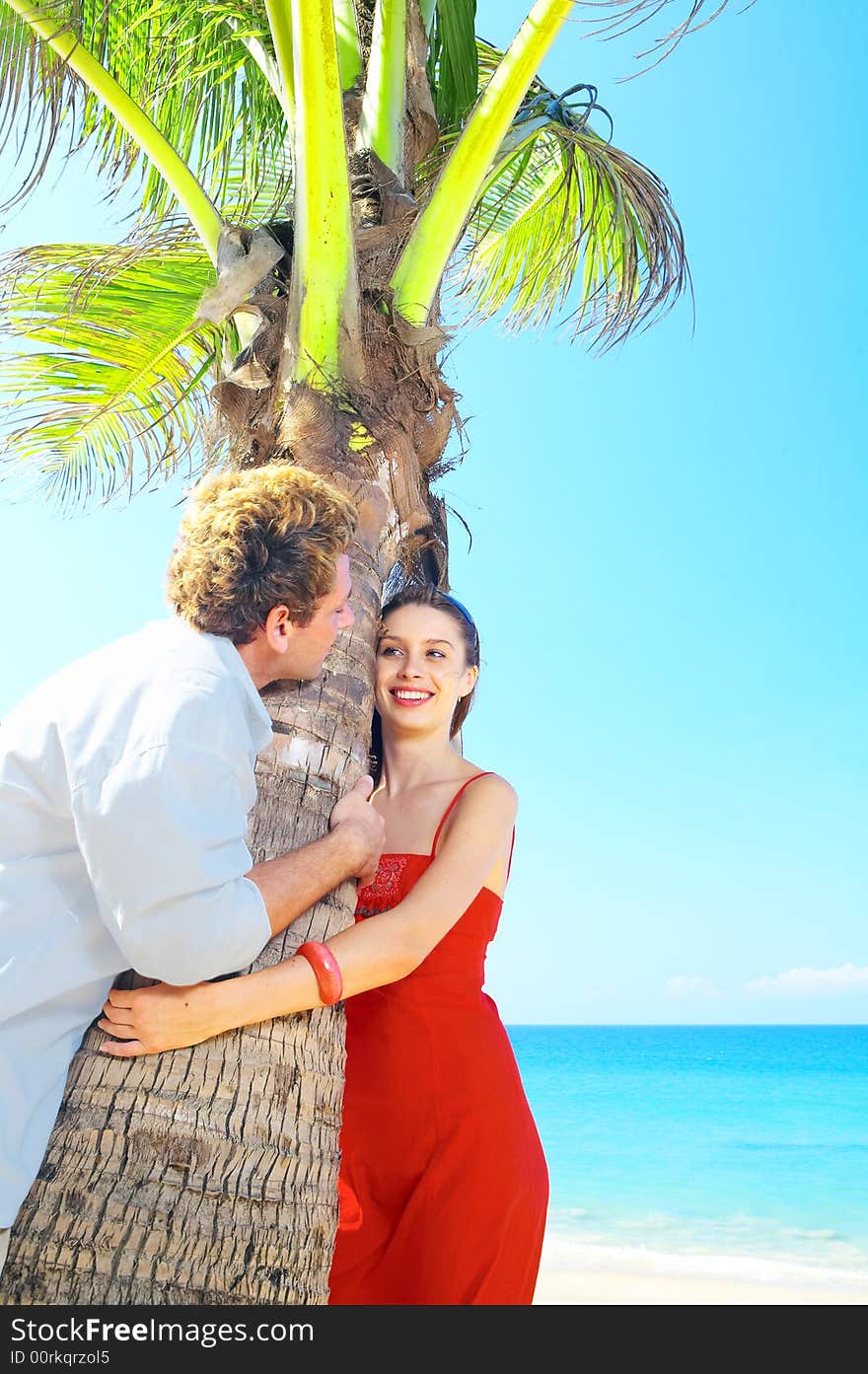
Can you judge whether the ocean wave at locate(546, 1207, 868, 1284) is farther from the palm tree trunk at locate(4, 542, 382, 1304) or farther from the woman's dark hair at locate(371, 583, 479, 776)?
the palm tree trunk at locate(4, 542, 382, 1304)

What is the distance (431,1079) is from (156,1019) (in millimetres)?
1109

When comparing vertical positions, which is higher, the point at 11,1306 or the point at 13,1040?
the point at 13,1040

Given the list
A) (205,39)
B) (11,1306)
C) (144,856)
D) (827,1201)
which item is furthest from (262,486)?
(827,1201)

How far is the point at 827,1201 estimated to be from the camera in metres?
26.4

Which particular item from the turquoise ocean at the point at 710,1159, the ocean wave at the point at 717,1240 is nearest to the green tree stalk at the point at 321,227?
the turquoise ocean at the point at 710,1159

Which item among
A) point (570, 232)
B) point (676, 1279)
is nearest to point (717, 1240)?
point (676, 1279)

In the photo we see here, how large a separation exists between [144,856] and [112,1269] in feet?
2.73

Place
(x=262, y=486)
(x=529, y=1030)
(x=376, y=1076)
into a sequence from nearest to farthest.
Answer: (x=262, y=486) < (x=376, y=1076) < (x=529, y=1030)

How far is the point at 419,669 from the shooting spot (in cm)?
370

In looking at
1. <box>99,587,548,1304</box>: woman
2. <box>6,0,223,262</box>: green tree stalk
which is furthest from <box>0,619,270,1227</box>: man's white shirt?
<box>6,0,223,262</box>: green tree stalk

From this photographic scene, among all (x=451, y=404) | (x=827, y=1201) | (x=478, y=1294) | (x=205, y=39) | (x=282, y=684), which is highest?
(x=205, y=39)

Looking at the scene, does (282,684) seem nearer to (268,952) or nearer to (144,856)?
(268,952)

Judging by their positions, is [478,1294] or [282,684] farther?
[282,684]

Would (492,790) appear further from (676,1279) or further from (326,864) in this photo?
(676,1279)
